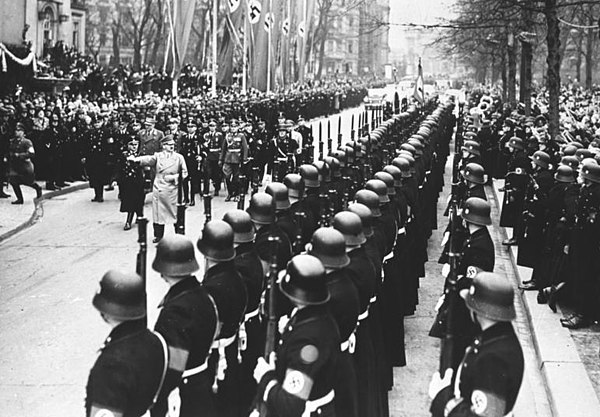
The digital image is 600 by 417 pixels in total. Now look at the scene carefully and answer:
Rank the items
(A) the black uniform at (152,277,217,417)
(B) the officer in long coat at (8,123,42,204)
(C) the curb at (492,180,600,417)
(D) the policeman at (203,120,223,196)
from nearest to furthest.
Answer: (A) the black uniform at (152,277,217,417)
(C) the curb at (492,180,600,417)
(B) the officer in long coat at (8,123,42,204)
(D) the policeman at (203,120,223,196)

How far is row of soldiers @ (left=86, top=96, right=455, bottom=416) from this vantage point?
4.11m

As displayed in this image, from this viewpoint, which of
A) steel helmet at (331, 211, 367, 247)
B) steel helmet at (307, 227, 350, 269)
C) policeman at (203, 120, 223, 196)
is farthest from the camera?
policeman at (203, 120, 223, 196)

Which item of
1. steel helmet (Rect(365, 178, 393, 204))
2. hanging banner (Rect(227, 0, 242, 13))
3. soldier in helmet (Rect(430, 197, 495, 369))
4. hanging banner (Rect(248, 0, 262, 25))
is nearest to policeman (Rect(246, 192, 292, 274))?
steel helmet (Rect(365, 178, 393, 204))

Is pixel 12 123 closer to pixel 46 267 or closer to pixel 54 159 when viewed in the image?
pixel 54 159

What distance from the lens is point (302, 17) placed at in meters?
32.3

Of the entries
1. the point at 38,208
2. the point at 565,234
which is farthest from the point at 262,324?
the point at 38,208

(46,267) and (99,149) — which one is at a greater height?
(99,149)

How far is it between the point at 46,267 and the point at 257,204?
5.65 metres

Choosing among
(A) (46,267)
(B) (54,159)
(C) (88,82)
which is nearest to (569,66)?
(C) (88,82)

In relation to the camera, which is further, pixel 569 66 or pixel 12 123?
pixel 569 66

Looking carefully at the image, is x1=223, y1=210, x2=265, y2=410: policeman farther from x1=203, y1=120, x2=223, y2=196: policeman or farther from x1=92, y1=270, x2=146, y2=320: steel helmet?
x1=203, y1=120, x2=223, y2=196: policeman

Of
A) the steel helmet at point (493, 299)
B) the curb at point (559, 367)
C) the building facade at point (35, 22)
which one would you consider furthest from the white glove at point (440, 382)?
the building facade at point (35, 22)

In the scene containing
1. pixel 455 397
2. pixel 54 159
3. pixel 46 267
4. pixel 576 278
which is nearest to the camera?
pixel 455 397

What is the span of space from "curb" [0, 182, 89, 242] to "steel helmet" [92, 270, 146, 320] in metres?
10.0
